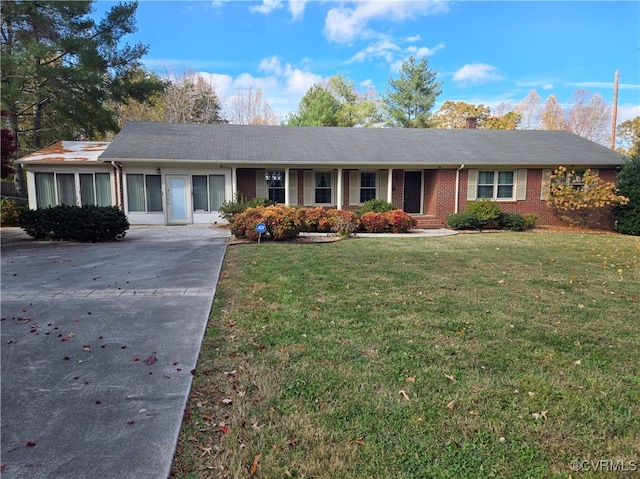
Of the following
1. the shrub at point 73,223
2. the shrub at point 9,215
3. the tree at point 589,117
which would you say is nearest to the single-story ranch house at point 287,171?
the shrub at point 9,215

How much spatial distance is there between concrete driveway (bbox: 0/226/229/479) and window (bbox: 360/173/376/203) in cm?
1131

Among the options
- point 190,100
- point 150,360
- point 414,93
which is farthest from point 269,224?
point 414,93

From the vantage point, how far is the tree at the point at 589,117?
128ft

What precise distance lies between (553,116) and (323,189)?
33613 mm

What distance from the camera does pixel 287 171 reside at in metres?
16.0

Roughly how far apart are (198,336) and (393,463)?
2418mm

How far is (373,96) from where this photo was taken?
44938 millimetres

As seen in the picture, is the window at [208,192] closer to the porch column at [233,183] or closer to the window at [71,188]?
the porch column at [233,183]

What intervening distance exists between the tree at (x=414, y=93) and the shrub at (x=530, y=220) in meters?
22.5

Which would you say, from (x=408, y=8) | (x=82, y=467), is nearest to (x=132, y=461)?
(x=82, y=467)

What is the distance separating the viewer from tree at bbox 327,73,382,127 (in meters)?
38.1

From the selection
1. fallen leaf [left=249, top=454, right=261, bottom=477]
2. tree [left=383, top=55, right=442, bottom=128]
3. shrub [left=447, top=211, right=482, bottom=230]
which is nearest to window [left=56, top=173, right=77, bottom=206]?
shrub [left=447, top=211, right=482, bottom=230]

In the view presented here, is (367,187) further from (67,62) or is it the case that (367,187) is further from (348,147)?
(67,62)

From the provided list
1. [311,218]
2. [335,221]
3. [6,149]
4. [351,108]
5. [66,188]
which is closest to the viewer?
[335,221]
